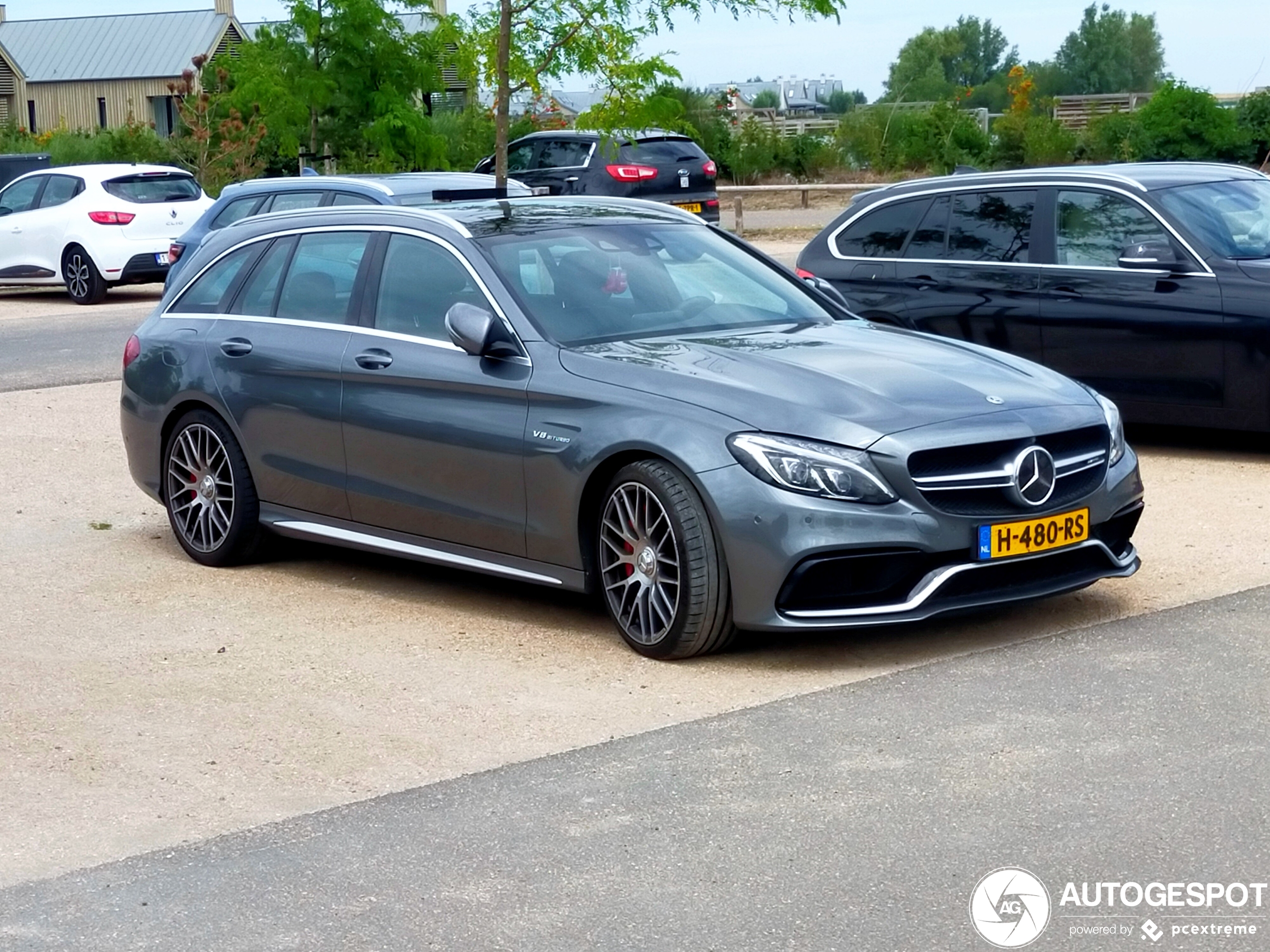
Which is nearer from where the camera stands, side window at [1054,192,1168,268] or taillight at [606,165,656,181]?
side window at [1054,192,1168,268]

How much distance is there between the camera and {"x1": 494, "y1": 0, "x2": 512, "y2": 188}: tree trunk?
1455 cm

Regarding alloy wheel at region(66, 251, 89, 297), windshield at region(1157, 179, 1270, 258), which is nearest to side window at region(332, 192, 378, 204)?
windshield at region(1157, 179, 1270, 258)

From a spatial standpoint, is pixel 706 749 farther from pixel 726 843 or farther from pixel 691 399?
pixel 691 399

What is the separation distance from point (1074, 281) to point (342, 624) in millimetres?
5170

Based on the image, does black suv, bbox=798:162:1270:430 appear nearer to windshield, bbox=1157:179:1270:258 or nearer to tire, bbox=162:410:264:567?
windshield, bbox=1157:179:1270:258

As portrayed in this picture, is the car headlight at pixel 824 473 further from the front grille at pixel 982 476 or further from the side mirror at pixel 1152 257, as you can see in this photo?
the side mirror at pixel 1152 257

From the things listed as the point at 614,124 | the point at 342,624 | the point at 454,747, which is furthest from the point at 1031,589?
the point at 614,124

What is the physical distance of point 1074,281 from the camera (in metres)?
10.9

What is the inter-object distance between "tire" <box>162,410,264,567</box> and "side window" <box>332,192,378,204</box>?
6.08 meters

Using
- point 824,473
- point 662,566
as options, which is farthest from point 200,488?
point 824,473

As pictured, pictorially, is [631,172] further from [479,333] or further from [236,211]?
[479,333]

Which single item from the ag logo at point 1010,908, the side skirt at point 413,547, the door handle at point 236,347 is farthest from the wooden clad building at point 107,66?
the ag logo at point 1010,908

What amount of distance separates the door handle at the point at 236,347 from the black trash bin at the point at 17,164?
87.6 ft

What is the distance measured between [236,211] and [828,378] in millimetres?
10347
